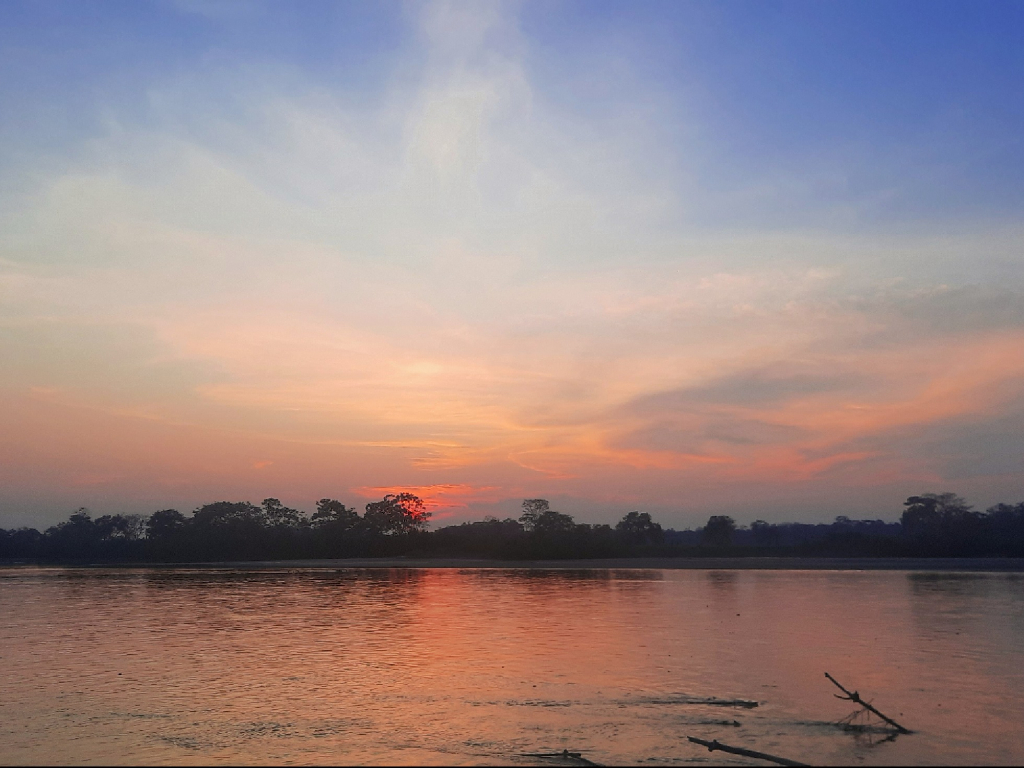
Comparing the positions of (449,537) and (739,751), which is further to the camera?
(449,537)

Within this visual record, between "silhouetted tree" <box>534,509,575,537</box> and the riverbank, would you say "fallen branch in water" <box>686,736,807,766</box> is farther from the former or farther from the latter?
"silhouetted tree" <box>534,509,575,537</box>

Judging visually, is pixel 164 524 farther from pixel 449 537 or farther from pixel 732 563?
pixel 732 563

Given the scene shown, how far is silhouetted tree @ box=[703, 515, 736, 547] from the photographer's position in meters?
128

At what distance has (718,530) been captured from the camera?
128375 mm

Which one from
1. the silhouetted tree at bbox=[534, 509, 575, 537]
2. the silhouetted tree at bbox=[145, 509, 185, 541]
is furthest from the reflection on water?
the silhouetted tree at bbox=[145, 509, 185, 541]

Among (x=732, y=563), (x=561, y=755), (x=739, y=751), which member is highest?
(x=739, y=751)

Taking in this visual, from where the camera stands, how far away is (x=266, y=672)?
2270cm

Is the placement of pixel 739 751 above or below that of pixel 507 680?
above

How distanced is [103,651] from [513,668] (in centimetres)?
1479

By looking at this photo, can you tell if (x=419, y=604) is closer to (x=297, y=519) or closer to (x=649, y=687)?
(x=649, y=687)

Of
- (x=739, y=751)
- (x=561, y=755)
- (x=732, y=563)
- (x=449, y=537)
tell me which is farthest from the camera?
(x=449, y=537)

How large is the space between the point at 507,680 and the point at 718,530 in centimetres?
11363

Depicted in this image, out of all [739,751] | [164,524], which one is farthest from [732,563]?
[164,524]

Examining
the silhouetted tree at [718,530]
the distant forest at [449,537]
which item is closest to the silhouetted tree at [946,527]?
the distant forest at [449,537]
